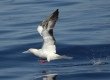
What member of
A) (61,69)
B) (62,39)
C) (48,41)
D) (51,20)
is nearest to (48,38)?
(48,41)

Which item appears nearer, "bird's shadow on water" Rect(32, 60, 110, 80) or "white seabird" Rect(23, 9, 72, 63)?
"white seabird" Rect(23, 9, 72, 63)

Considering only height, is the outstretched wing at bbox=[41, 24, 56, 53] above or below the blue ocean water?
below

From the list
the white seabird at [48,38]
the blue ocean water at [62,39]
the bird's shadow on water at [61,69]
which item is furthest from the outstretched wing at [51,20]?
the blue ocean water at [62,39]

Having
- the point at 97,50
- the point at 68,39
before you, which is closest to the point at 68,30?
the point at 68,39

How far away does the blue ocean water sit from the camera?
20.7 metres

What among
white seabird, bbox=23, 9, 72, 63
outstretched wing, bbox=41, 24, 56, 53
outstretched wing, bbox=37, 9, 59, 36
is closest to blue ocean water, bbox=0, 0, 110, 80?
white seabird, bbox=23, 9, 72, 63

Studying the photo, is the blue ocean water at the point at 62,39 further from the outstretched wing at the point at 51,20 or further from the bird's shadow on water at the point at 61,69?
the outstretched wing at the point at 51,20

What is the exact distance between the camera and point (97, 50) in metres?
23.5

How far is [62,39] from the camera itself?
25453 mm

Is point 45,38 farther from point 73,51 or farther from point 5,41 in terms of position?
point 5,41

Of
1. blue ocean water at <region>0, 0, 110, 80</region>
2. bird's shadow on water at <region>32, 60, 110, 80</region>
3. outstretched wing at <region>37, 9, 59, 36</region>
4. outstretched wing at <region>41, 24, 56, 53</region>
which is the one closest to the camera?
outstretched wing at <region>37, 9, 59, 36</region>

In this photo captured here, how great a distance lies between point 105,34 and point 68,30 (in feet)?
7.15

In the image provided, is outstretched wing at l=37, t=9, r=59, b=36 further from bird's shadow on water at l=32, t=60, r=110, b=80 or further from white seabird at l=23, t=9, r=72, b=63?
bird's shadow on water at l=32, t=60, r=110, b=80

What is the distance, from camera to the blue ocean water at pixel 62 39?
67.8 feet
